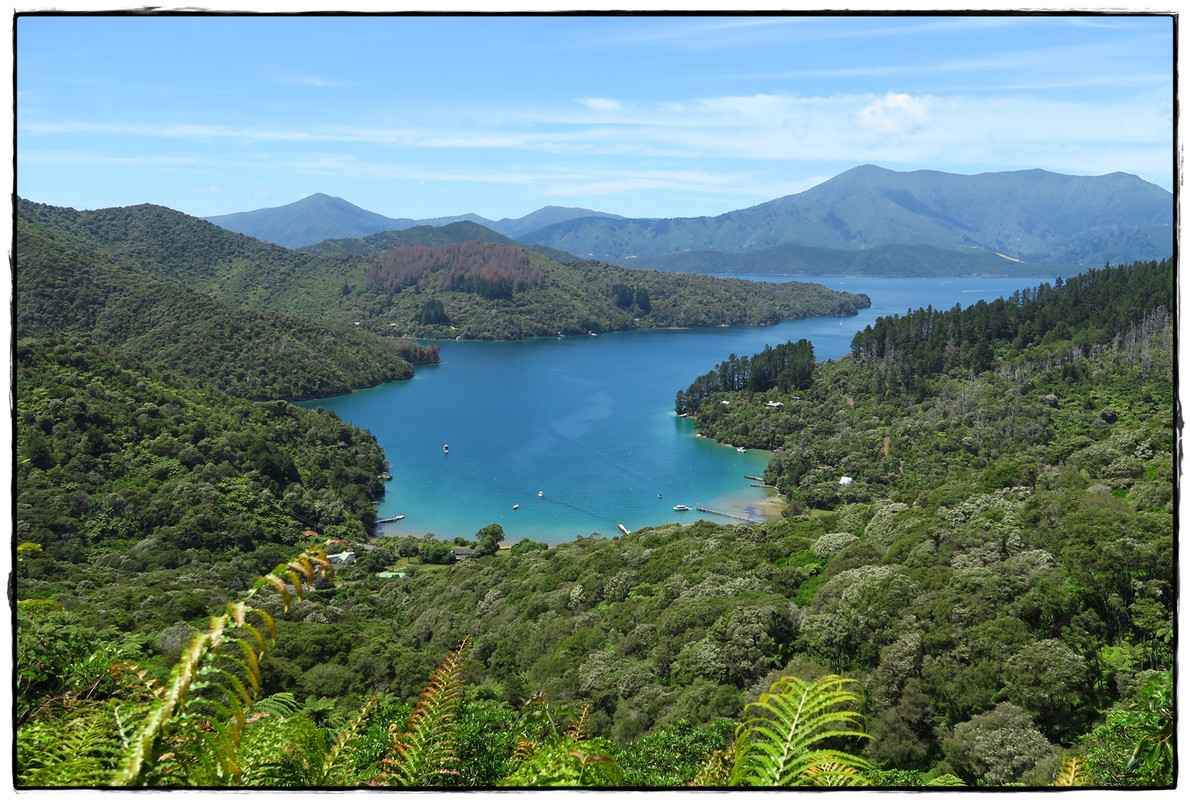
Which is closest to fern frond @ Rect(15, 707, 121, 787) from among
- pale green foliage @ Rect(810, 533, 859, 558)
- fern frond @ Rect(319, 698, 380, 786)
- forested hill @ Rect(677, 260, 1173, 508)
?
fern frond @ Rect(319, 698, 380, 786)

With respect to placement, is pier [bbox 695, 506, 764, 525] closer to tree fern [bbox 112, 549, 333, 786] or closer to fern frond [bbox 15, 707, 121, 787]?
fern frond [bbox 15, 707, 121, 787]

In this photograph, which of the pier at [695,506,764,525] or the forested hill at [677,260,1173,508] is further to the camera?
the forested hill at [677,260,1173,508]

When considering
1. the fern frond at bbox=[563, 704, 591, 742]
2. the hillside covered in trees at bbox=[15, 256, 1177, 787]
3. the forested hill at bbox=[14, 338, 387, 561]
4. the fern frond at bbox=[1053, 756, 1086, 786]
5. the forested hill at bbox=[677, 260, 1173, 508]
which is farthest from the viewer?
the forested hill at bbox=[677, 260, 1173, 508]

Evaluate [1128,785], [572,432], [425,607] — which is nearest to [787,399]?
[572,432]

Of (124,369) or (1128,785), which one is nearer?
(1128,785)

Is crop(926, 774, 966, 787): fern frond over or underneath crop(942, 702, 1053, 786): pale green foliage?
over

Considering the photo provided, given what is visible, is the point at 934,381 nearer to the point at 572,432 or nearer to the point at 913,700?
the point at 572,432

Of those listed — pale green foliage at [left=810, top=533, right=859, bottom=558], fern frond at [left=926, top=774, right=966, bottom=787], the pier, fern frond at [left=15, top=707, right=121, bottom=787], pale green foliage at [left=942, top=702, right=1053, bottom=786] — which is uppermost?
fern frond at [left=15, top=707, right=121, bottom=787]
